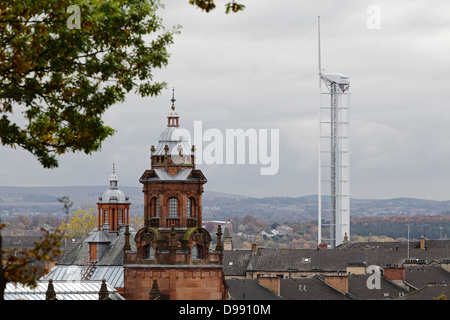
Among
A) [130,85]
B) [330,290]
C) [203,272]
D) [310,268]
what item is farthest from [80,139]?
[310,268]

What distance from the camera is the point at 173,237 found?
3194 inches

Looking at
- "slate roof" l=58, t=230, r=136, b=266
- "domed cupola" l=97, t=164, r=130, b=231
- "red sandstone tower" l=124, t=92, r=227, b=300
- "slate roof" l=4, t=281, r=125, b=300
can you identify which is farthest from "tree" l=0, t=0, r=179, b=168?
"domed cupola" l=97, t=164, r=130, b=231

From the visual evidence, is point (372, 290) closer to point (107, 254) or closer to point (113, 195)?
point (113, 195)

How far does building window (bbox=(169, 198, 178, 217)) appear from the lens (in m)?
82.3

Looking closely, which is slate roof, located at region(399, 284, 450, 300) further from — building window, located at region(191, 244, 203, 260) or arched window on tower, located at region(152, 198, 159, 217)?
arched window on tower, located at region(152, 198, 159, 217)

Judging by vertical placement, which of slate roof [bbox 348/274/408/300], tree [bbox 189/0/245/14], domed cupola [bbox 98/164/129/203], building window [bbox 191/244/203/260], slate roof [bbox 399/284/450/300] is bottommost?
slate roof [bbox 348/274/408/300]

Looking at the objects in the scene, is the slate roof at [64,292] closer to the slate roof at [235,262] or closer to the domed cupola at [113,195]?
the domed cupola at [113,195]

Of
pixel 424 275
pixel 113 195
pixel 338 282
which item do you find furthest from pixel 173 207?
pixel 424 275

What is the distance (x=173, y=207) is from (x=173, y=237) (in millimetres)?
2308

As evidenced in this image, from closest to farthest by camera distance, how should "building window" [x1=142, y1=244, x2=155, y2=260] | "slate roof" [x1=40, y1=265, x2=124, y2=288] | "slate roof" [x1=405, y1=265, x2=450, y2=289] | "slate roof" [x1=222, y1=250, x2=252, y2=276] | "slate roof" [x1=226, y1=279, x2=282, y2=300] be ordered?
"building window" [x1=142, y1=244, x2=155, y2=260], "slate roof" [x1=40, y1=265, x2=124, y2=288], "slate roof" [x1=226, y1=279, x2=282, y2=300], "slate roof" [x1=405, y1=265, x2=450, y2=289], "slate roof" [x1=222, y1=250, x2=252, y2=276]

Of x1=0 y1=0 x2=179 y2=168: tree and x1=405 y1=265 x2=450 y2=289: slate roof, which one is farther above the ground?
x1=0 y1=0 x2=179 y2=168: tree

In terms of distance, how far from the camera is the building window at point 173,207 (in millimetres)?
82312

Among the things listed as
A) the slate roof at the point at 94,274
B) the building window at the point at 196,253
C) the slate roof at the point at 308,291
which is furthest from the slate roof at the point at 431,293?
the building window at the point at 196,253

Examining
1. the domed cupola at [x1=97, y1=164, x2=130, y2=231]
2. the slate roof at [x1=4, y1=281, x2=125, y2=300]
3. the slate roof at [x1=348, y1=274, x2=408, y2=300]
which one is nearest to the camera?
the slate roof at [x1=4, y1=281, x2=125, y2=300]
